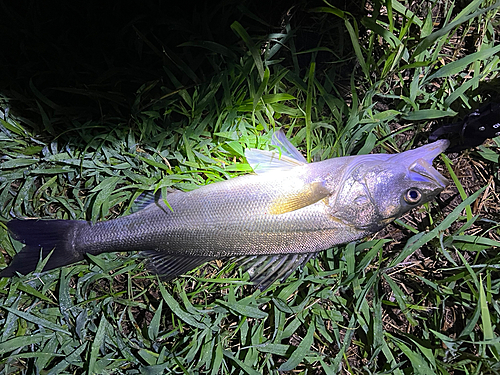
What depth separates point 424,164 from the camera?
6.81 ft

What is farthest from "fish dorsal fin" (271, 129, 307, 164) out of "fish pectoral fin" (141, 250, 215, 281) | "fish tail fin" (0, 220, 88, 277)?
"fish tail fin" (0, 220, 88, 277)

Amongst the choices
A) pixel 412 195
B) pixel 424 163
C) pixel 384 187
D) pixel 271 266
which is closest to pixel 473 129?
pixel 424 163

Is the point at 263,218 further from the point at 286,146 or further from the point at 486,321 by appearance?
the point at 486,321

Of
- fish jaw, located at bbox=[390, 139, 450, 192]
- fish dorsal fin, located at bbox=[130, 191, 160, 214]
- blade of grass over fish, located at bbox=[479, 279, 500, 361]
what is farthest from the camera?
fish dorsal fin, located at bbox=[130, 191, 160, 214]

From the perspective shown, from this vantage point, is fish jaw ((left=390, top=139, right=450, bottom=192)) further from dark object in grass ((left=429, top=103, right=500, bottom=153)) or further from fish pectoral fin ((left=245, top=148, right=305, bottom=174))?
fish pectoral fin ((left=245, top=148, right=305, bottom=174))

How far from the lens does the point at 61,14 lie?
2.43 m

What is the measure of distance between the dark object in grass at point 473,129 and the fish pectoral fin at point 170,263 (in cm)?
185

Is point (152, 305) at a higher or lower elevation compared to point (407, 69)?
lower

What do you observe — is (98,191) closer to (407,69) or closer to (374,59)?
(374,59)

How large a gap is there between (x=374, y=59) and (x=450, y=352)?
2.17 meters

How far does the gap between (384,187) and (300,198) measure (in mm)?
510

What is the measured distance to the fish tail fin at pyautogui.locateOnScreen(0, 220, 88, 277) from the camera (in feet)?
7.62

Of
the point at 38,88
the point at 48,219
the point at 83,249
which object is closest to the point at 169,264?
the point at 83,249

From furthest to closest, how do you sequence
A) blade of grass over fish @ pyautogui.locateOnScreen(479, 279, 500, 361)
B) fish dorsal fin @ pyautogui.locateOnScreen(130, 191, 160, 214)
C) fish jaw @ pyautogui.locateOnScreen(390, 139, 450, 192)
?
fish dorsal fin @ pyautogui.locateOnScreen(130, 191, 160, 214) < blade of grass over fish @ pyautogui.locateOnScreen(479, 279, 500, 361) < fish jaw @ pyautogui.locateOnScreen(390, 139, 450, 192)
